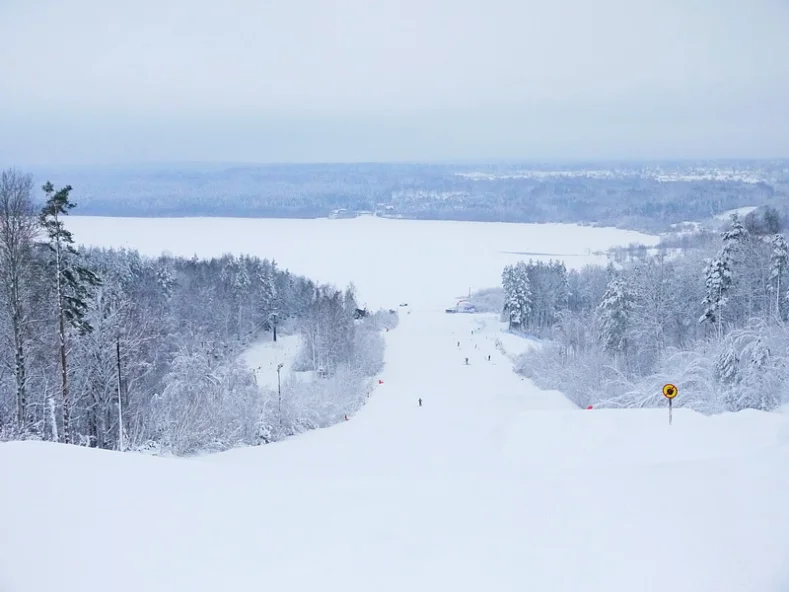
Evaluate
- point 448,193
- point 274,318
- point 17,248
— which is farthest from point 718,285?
point 448,193

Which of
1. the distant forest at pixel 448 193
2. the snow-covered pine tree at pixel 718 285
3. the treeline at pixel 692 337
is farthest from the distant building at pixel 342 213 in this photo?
the snow-covered pine tree at pixel 718 285

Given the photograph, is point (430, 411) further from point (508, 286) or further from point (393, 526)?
point (508, 286)

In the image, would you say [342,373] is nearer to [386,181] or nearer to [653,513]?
[653,513]

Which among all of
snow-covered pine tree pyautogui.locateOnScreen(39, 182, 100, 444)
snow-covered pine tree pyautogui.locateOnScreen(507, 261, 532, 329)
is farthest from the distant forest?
snow-covered pine tree pyautogui.locateOnScreen(507, 261, 532, 329)

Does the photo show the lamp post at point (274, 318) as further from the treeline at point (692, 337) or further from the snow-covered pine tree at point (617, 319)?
the snow-covered pine tree at point (617, 319)

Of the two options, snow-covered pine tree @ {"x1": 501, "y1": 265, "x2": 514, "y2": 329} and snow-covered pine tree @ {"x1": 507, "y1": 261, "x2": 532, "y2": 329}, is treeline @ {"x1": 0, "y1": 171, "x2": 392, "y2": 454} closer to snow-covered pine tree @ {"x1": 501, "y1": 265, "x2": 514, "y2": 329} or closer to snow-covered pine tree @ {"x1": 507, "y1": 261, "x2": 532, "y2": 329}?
snow-covered pine tree @ {"x1": 507, "y1": 261, "x2": 532, "y2": 329}
